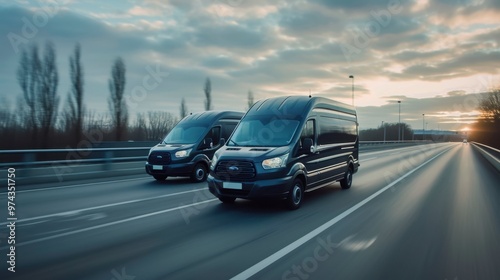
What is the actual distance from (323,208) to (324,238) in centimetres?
259

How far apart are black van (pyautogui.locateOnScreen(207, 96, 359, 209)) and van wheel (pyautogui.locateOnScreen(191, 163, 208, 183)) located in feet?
14.0

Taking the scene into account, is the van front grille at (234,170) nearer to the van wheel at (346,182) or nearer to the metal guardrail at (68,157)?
the van wheel at (346,182)

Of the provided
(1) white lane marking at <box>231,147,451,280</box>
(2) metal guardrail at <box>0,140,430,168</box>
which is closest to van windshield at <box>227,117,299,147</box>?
(1) white lane marking at <box>231,147,451,280</box>

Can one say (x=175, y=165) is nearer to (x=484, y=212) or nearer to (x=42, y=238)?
(x=42, y=238)

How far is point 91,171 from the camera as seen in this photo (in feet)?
51.0

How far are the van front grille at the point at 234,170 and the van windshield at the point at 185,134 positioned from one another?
17.6 feet

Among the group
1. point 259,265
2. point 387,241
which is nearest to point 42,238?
point 259,265

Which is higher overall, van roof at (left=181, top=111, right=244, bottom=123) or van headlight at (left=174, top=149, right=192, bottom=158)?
van roof at (left=181, top=111, right=244, bottom=123)

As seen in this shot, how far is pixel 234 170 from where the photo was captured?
8.23m

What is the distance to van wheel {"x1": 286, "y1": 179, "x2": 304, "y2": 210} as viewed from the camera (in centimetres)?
841

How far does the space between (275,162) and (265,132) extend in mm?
1199

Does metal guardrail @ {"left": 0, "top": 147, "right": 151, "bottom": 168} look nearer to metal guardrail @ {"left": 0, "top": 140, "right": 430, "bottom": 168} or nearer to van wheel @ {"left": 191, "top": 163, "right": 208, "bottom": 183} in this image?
metal guardrail @ {"left": 0, "top": 140, "right": 430, "bottom": 168}

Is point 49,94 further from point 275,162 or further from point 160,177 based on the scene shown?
point 275,162

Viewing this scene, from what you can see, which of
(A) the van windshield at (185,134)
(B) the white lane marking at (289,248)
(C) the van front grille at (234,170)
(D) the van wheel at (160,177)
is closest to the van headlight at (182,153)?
(A) the van windshield at (185,134)
